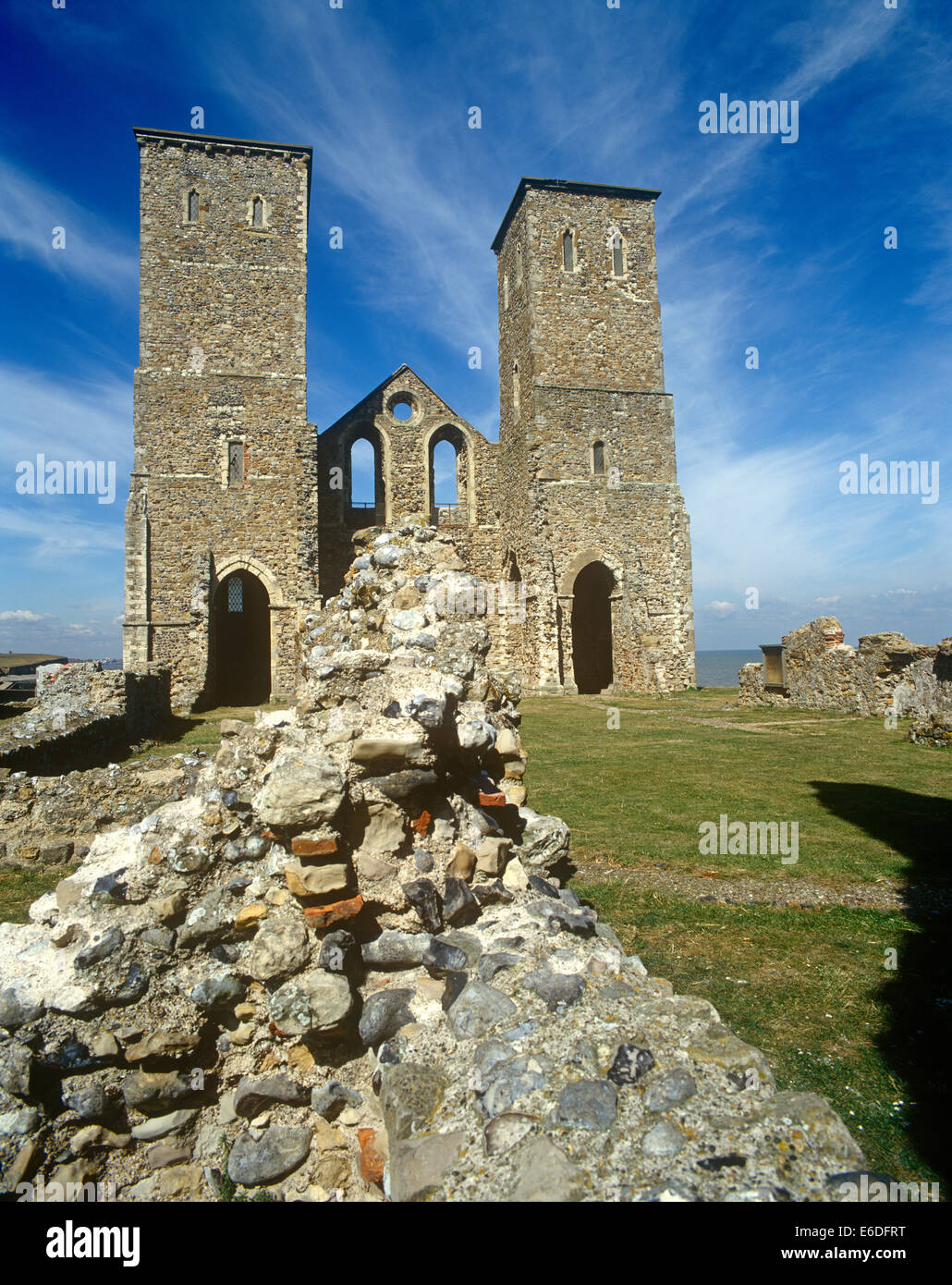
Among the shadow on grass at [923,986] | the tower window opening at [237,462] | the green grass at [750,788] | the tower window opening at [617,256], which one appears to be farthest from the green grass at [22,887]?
the tower window opening at [617,256]

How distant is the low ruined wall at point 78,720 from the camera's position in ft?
33.1

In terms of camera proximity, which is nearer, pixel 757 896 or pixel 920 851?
pixel 757 896

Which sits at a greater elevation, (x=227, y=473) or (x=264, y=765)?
(x=227, y=473)

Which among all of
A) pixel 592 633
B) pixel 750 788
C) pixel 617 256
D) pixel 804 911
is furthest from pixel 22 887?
pixel 617 256

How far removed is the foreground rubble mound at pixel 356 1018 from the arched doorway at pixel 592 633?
23535 millimetres

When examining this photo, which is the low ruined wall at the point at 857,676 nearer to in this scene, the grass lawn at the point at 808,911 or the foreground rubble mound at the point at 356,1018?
the grass lawn at the point at 808,911

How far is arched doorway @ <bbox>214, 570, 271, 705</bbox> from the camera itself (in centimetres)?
2509

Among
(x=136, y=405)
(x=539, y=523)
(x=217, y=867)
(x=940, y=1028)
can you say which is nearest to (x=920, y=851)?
(x=940, y=1028)
